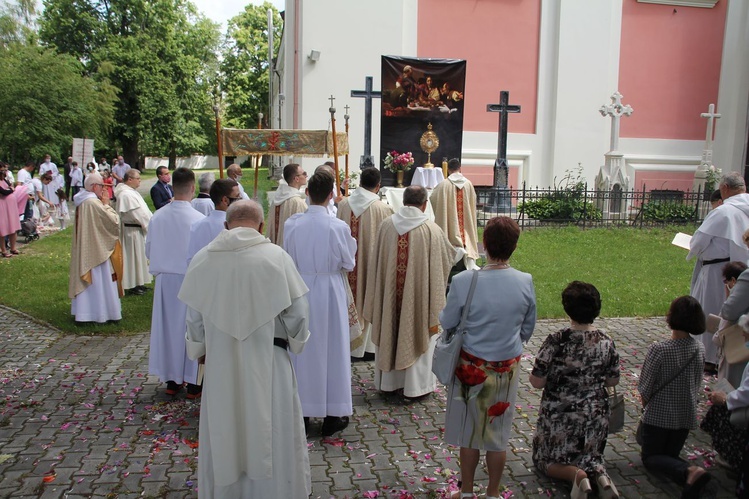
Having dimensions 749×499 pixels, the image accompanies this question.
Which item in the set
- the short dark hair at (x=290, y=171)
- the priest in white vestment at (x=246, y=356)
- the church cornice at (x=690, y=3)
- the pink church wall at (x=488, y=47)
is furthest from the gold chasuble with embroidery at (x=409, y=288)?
the church cornice at (x=690, y=3)

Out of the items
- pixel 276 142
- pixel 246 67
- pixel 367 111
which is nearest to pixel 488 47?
pixel 367 111

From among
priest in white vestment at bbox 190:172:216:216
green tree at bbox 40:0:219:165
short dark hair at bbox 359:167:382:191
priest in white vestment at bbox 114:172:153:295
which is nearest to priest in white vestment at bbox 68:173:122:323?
priest in white vestment at bbox 114:172:153:295

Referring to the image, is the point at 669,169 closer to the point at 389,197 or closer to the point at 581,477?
the point at 389,197

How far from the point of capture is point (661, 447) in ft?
13.5

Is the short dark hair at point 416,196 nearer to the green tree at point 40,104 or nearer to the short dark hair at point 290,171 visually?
the short dark hair at point 290,171

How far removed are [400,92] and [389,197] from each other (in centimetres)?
959

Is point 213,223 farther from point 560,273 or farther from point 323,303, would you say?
point 560,273

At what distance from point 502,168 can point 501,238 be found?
554 inches

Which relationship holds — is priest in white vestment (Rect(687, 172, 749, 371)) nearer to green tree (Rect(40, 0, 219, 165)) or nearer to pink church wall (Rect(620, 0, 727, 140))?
pink church wall (Rect(620, 0, 727, 140))

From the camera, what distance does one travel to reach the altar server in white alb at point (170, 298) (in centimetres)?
547

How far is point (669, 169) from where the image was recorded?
21719mm

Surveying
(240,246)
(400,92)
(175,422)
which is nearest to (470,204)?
(175,422)

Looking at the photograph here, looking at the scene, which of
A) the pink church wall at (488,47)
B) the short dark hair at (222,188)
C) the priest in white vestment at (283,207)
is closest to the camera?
the short dark hair at (222,188)

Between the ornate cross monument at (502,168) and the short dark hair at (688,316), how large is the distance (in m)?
11.9
